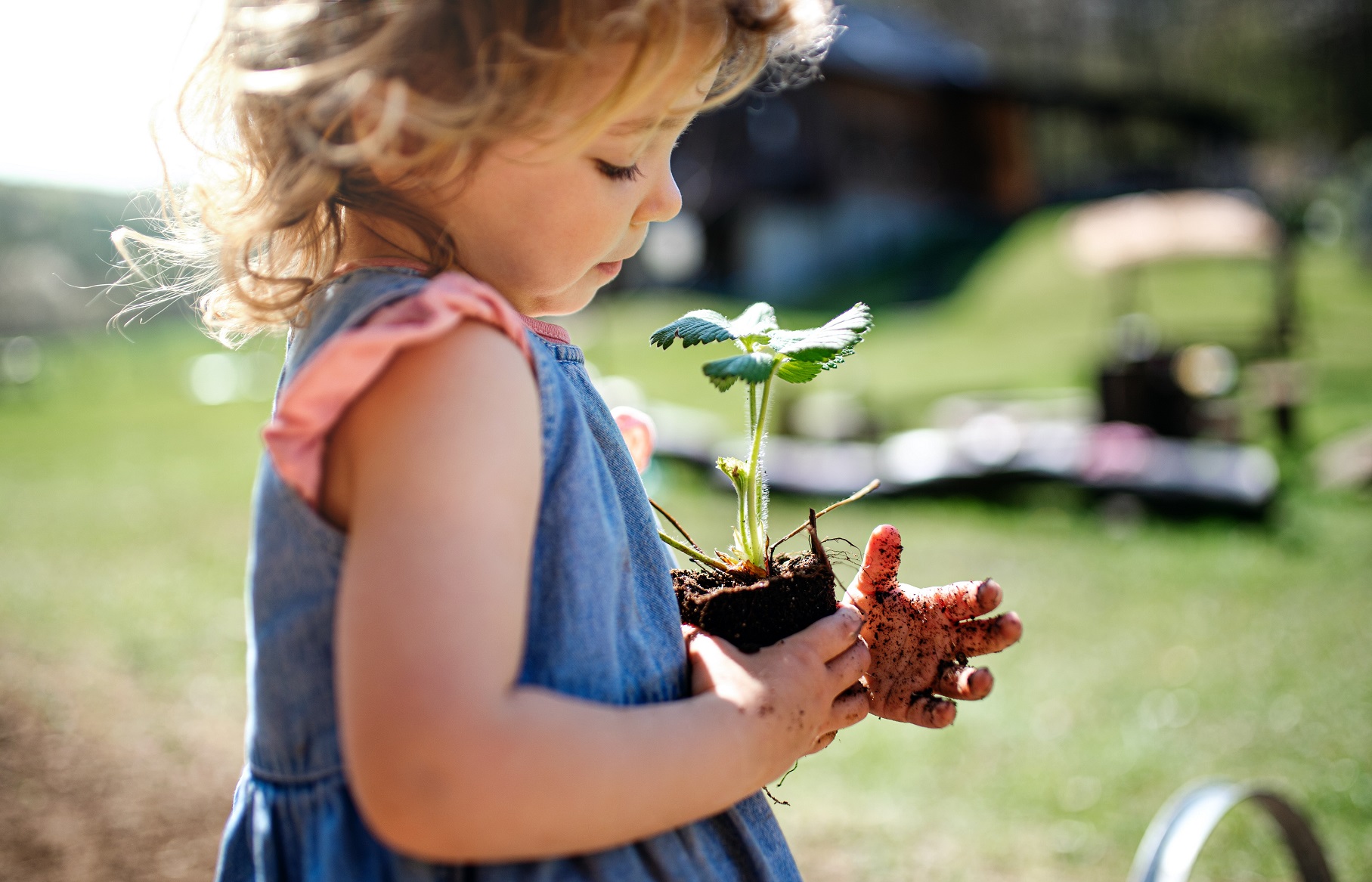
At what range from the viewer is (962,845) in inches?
148

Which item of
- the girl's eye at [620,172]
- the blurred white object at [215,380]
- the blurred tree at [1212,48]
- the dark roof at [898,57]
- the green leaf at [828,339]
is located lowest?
the blurred white object at [215,380]

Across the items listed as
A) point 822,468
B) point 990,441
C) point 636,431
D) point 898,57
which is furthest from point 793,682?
point 898,57

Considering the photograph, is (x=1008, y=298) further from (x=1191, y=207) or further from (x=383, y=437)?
(x=383, y=437)

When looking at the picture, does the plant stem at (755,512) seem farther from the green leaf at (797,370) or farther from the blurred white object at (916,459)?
the blurred white object at (916,459)

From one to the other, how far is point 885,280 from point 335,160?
78.3 ft

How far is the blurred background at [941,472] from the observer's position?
3979 mm

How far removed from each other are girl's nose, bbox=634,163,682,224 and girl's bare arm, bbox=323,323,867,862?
34 centimetres

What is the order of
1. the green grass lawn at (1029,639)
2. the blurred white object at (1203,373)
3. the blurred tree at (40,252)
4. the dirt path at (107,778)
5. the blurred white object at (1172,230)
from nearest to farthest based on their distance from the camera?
the dirt path at (107,778)
the green grass lawn at (1029,639)
the blurred white object at (1203,373)
the blurred white object at (1172,230)
the blurred tree at (40,252)

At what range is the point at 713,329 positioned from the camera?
129 centimetres

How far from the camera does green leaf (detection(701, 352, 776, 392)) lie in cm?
108

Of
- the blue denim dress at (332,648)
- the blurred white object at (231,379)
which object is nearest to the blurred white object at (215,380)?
the blurred white object at (231,379)

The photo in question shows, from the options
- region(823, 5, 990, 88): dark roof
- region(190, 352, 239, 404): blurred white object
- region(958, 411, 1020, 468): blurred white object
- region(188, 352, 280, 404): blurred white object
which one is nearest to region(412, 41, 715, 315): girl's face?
region(958, 411, 1020, 468): blurred white object

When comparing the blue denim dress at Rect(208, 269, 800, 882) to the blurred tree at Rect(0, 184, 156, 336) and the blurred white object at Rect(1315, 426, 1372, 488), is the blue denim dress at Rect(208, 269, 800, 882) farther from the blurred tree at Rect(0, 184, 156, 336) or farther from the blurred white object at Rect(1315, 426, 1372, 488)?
the blurred tree at Rect(0, 184, 156, 336)

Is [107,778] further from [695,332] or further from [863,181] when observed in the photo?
[863,181]
